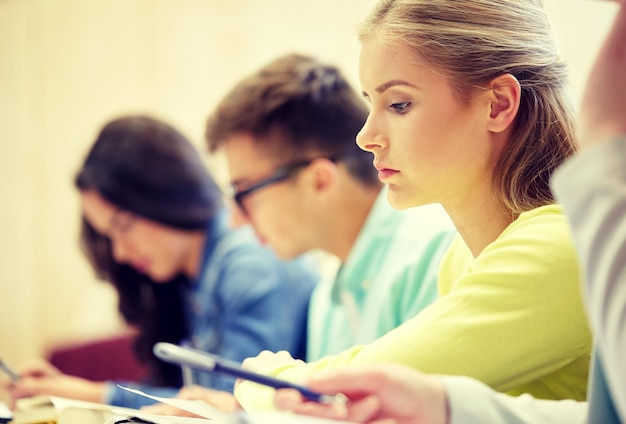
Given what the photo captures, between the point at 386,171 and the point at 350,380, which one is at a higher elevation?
the point at 386,171

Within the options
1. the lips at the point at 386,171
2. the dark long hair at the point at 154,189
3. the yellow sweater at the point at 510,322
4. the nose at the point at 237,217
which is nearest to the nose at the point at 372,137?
the lips at the point at 386,171

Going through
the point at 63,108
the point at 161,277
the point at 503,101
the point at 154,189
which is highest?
the point at 63,108

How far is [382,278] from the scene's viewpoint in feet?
4.45

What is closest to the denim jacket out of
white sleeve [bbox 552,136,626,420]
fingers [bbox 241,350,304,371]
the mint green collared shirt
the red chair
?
the mint green collared shirt

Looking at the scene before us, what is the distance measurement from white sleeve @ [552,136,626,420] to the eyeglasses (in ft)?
3.51

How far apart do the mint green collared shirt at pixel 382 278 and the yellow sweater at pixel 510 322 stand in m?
0.40

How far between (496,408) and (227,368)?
196 millimetres

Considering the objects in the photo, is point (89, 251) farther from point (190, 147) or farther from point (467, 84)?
point (467, 84)

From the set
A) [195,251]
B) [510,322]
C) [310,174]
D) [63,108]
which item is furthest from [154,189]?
[63,108]

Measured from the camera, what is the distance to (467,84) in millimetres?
792

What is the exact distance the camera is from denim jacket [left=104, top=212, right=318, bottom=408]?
5.66 feet

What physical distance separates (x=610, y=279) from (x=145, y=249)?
64.2 inches

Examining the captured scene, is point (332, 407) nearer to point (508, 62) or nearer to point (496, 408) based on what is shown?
point (496, 408)

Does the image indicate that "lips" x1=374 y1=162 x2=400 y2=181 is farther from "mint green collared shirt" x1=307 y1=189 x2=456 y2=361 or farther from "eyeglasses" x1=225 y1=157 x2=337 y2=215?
"eyeglasses" x1=225 y1=157 x2=337 y2=215
